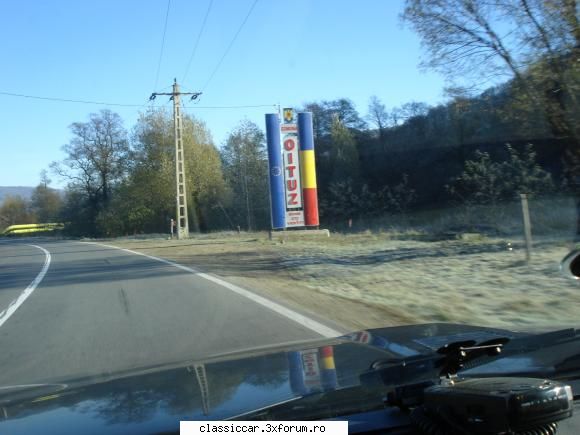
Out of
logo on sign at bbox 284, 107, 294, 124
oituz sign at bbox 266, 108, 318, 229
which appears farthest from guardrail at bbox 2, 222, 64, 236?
logo on sign at bbox 284, 107, 294, 124

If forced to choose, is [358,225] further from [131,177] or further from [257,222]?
[131,177]

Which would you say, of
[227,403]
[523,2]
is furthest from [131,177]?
[227,403]

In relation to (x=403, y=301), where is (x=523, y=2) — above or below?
above

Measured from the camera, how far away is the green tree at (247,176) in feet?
198

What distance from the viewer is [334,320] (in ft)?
29.9

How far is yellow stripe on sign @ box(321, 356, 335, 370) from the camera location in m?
3.92

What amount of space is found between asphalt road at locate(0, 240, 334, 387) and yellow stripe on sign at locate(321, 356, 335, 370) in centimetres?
146

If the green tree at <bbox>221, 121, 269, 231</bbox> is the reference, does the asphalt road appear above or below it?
below

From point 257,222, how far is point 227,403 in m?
57.7

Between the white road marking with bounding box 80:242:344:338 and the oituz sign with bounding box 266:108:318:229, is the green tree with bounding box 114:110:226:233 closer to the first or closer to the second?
the oituz sign with bounding box 266:108:318:229

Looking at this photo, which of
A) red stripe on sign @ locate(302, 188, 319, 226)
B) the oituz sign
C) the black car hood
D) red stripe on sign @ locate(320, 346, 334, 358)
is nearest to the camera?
the black car hood

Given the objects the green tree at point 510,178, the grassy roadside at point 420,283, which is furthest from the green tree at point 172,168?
the grassy roadside at point 420,283

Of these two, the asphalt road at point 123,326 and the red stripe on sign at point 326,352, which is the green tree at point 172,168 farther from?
the red stripe on sign at point 326,352
